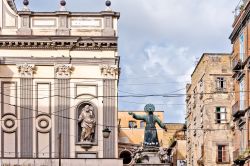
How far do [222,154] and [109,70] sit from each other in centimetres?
1737

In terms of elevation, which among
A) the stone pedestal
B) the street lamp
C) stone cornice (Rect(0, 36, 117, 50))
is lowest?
the stone pedestal

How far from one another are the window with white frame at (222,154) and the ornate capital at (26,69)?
20184 mm

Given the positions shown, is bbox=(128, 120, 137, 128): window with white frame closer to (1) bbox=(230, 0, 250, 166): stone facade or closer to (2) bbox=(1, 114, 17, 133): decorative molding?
(2) bbox=(1, 114, 17, 133): decorative molding

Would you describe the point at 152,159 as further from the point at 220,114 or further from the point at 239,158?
the point at 220,114

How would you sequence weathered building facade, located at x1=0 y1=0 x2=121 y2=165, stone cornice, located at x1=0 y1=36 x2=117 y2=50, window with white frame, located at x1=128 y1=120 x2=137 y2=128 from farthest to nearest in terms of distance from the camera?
window with white frame, located at x1=128 y1=120 x2=137 y2=128
stone cornice, located at x1=0 y1=36 x2=117 y2=50
weathered building facade, located at x1=0 y1=0 x2=121 y2=165

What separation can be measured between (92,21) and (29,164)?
1109 centimetres

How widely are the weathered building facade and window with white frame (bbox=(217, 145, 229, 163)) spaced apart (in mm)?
16309

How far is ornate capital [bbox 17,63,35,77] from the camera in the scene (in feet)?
211

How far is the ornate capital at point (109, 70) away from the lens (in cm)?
6419

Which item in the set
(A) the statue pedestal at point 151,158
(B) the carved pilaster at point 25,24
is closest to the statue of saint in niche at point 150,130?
(A) the statue pedestal at point 151,158

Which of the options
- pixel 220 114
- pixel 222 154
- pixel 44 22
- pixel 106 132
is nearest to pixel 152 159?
pixel 106 132

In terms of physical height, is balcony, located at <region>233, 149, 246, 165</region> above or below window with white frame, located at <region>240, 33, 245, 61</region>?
below

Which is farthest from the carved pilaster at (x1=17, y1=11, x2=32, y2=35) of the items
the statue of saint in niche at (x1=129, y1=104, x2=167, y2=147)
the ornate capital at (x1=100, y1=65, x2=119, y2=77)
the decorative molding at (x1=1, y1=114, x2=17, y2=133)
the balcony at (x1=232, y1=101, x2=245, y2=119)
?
the balcony at (x1=232, y1=101, x2=245, y2=119)

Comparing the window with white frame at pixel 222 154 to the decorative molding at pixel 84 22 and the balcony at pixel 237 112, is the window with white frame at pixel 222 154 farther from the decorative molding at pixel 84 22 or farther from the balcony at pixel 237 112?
the decorative molding at pixel 84 22
